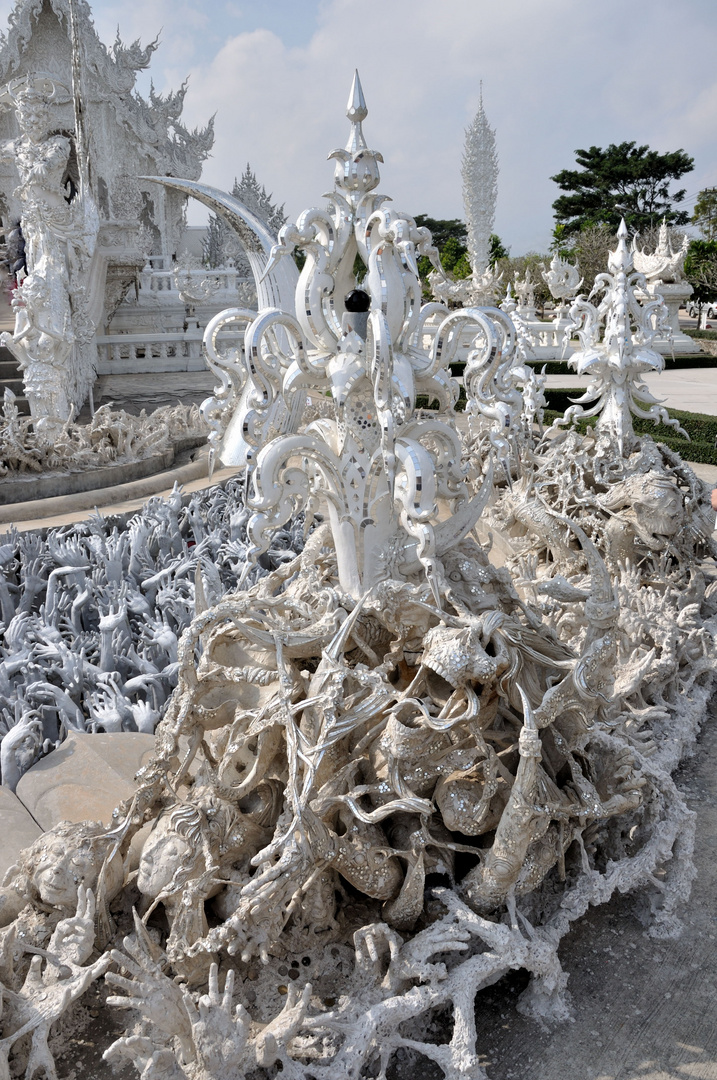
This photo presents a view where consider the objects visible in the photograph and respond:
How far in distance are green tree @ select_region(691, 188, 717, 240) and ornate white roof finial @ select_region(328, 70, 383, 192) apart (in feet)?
157

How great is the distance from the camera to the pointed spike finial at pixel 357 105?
370 cm

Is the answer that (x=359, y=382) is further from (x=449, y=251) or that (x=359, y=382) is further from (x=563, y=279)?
(x=449, y=251)

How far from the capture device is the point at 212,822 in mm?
3268

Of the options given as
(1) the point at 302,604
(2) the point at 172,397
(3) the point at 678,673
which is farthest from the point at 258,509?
(2) the point at 172,397

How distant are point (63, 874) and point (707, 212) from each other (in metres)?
51.4

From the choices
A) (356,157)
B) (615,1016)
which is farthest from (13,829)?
(356,157)

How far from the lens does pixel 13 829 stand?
4.05m

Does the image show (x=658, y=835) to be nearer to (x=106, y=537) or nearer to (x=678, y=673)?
(x=678, y=673)

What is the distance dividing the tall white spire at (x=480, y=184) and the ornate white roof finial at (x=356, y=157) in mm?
29679

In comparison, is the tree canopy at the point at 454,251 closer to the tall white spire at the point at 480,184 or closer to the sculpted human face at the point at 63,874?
the tall white spire at the point at 480,184

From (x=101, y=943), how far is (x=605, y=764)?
2.36 metres

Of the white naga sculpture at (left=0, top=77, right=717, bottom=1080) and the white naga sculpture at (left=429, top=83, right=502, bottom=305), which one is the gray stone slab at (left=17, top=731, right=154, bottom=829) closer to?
the white naga sculpture at (left=0, top=77, right=717, bottom=1080)

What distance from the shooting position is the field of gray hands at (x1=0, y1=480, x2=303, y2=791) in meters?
5.14

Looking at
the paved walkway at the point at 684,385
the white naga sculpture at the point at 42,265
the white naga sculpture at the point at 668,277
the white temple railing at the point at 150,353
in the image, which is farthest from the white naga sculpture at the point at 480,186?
the white naga sculpture at the point at 42,265
